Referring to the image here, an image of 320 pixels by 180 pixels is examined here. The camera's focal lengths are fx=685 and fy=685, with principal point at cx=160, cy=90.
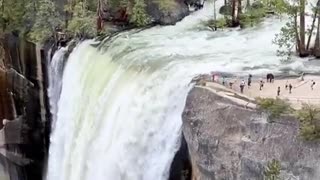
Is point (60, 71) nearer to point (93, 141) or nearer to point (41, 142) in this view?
point (41, 142)

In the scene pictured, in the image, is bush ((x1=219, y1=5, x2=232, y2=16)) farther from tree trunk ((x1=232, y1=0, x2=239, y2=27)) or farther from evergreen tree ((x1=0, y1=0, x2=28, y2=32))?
evergreen tree ((x1=0, y1=0, x2=28, y2=32))

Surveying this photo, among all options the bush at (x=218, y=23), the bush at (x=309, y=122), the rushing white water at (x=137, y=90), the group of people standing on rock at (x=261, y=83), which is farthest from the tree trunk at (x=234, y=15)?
the bush at (x=309, y=122)

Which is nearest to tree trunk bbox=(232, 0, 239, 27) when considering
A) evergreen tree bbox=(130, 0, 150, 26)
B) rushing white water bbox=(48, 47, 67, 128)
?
evergreen tree bbox=(130, 0, 150, 26)

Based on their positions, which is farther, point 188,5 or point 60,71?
point 188,5

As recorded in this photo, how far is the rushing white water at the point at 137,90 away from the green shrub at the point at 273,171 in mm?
3306

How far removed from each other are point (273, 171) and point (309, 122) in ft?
4.87

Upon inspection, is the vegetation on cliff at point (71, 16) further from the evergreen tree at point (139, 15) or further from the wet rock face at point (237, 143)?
the wet rock face at point (237, 143)

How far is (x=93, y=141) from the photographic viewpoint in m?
22.8

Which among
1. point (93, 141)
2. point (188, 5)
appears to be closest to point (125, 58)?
point (93, 141)

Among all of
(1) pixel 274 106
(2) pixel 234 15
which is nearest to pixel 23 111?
(2) pixel 234 15

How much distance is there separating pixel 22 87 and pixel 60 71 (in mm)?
3326

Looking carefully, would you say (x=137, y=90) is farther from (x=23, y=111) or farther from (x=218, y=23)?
(x=23, y=111)

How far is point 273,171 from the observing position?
1641cm

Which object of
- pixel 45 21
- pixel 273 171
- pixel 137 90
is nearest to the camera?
pixel 273 171
